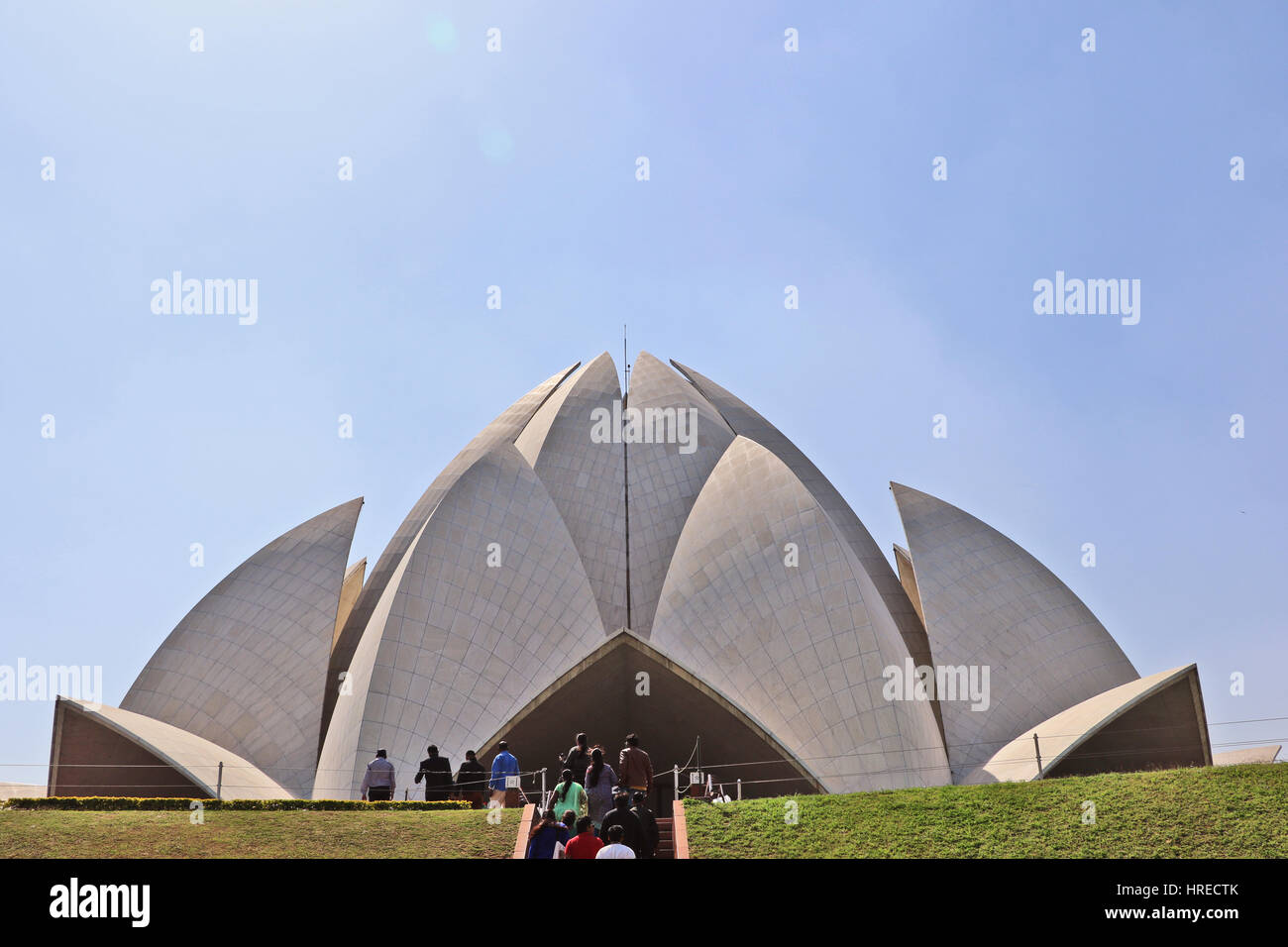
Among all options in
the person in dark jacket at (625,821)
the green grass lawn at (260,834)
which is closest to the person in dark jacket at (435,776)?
the green grass lawn at (260,834)

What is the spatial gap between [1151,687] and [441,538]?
1354cm

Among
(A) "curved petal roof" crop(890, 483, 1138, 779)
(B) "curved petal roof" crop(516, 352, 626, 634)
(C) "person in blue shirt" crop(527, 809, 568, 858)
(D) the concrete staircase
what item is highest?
(B) "curved petal roof" crop(516, 352, 626, 634)

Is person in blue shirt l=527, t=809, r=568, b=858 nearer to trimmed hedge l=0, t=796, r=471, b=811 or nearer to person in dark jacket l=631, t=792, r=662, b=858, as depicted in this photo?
person in dark jacket l=631, t=792, r=662, b=858

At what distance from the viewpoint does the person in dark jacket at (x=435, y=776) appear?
15203mm

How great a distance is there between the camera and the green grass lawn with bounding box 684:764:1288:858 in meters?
10.7

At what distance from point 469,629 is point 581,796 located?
9.93 metres

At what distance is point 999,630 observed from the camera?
23.2 m

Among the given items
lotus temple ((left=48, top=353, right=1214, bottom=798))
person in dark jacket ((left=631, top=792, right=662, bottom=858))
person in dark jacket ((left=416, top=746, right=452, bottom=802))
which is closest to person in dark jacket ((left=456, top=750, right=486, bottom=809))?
person in dark jacket ((left=416, top=746, right=452, bottom=802))

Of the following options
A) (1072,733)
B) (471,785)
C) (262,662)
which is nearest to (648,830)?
(471,785)

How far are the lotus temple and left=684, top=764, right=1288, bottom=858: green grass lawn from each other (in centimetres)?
544

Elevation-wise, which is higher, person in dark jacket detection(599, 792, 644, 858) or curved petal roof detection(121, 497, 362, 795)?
curved petal roof detection(121, 497, 362, 795)
